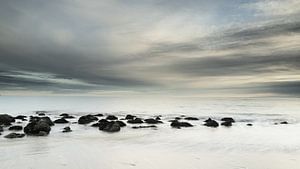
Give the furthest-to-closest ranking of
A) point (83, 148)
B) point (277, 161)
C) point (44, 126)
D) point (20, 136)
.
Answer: point (44, 126) < point (20, 136) < point (83, 148) < point (277, 161)

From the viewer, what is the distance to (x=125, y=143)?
65.2 feet

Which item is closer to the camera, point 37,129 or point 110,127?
point 37,129

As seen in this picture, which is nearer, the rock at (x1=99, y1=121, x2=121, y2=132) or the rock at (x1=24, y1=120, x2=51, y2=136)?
the rock at (x1=24, y1=120, x2=51, y2=136)

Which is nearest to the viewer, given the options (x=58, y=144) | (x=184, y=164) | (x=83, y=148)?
(x=184, y=164)

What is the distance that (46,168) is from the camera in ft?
41.1

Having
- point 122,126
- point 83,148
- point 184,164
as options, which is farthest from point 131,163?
point 122,126

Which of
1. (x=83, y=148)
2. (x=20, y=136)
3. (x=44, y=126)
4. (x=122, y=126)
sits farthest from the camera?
(x=122, y=126)

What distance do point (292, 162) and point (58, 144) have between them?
48.6 feet

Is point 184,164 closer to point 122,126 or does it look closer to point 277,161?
point 277,161

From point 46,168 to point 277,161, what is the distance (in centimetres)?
1172

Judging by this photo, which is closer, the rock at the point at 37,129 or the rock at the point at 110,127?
the rock at the point at 37,129

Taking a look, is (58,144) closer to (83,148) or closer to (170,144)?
(83,148)

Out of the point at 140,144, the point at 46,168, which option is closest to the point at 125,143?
the point at 140,144

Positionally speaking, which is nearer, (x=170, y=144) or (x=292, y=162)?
(x=292, y=162)
